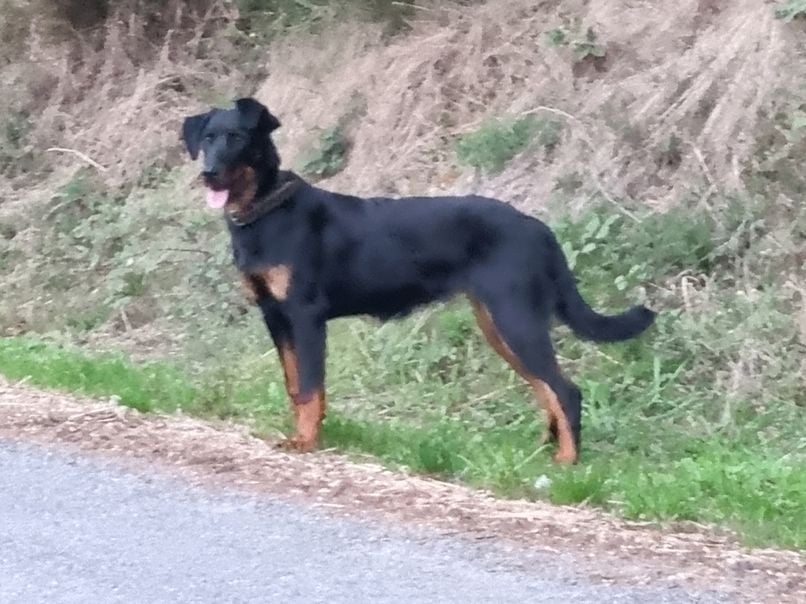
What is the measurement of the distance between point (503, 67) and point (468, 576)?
816 centimetres

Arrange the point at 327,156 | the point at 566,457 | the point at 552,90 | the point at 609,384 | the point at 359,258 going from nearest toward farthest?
1. the point at 566,457
2. the point at 359,258
3. the point at 609,384
4. the point at 552,90
5. the point at 327,156

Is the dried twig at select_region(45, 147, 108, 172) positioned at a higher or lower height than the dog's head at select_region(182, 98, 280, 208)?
lower

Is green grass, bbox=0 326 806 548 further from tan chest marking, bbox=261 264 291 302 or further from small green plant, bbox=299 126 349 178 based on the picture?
small green plant, bbox=299 126 349 178

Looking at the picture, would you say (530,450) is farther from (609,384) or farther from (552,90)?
(552,90)

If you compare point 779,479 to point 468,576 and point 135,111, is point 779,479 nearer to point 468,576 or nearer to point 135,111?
point 468,576

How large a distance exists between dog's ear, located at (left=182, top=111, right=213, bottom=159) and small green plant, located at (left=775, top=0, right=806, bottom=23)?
4.96 m

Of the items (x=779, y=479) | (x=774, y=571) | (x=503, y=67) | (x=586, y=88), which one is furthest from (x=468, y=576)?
(x=503, y=67)

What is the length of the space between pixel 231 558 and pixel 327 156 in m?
8.08

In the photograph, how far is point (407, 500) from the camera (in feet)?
18.2

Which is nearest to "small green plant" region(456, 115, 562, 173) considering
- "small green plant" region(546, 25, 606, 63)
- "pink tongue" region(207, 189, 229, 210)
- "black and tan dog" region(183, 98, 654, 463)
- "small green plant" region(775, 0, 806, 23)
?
"small green plant" region(546, 25, 606, 63)

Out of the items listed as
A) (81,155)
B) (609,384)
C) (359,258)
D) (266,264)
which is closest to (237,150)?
(266,264)

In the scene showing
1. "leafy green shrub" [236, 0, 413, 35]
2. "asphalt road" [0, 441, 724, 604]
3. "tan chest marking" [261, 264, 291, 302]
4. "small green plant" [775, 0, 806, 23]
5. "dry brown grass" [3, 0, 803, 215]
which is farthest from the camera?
"leafy green shrub" [236, 0, 413, 35]

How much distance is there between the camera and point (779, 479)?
6047 mm

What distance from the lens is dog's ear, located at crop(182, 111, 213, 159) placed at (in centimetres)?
714
